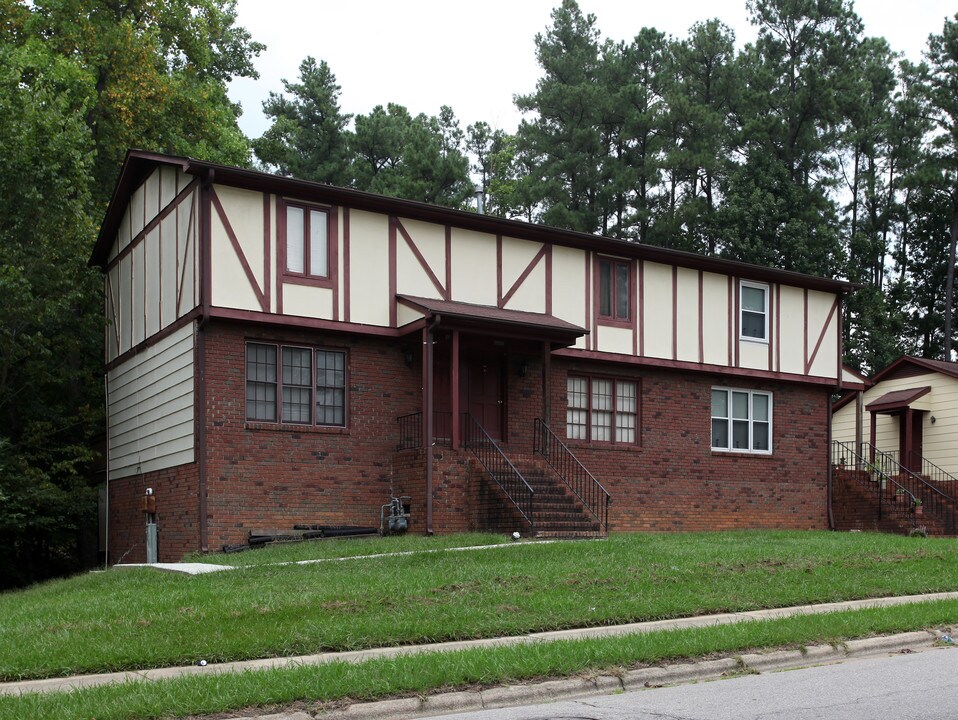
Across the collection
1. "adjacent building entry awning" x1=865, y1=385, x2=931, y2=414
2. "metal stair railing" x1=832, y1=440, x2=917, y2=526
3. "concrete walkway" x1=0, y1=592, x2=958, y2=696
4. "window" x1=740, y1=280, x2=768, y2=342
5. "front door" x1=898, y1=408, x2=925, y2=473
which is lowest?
"concrete walkway" x1=0, y1=592, x2=958, y2=696

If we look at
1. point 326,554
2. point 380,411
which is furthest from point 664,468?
point 326,554

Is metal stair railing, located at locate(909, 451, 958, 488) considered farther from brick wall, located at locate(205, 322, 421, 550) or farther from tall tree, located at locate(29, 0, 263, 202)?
tall tree, located at locate(29, 0, 263, 202)

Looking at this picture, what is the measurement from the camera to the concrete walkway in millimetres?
9711

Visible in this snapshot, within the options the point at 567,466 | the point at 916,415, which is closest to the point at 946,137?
the point at 916,415

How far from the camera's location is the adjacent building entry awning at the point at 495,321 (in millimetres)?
22047

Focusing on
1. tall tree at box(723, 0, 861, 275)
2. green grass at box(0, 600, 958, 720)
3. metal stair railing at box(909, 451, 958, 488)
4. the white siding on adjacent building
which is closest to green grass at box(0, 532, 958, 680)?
green grass at box(0, 600, 958, 720)

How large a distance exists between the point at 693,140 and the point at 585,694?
147 feet

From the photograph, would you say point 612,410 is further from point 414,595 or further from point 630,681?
point 630,681

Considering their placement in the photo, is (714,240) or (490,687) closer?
(490,687)

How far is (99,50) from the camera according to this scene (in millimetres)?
32594

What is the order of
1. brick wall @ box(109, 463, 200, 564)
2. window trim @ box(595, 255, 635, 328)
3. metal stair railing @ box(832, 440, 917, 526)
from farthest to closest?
1. metal stair railing @ box(832, 440, 917, 526)
2. window trim @ box(595, 255, 635, 328)
3. brick wall @ box(109, 463, 200, 564)

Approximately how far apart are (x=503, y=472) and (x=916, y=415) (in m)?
17.6

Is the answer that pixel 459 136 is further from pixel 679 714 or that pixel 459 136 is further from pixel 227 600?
pixel 679 714

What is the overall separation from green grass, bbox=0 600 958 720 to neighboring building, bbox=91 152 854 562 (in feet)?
32.1
